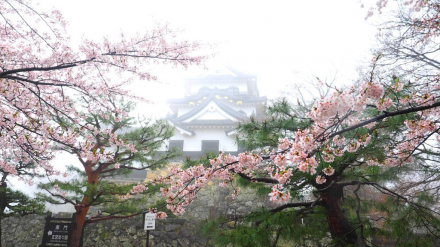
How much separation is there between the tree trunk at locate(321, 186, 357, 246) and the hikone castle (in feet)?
18.3

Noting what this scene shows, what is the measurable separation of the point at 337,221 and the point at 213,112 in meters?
11.9

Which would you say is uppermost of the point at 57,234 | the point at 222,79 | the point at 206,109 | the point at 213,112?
the point at 222,79

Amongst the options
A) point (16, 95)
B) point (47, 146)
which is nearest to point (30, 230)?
point (47, 146)

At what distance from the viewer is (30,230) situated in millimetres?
7871

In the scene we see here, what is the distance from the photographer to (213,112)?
1466 centimetres

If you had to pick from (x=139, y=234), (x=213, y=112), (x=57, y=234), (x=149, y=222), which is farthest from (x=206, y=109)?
(x=57, y=234)

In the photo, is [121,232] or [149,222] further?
[121,232]

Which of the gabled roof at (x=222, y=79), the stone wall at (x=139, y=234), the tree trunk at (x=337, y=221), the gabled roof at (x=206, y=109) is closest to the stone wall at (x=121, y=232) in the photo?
the stone wall at (x=139, y=234)

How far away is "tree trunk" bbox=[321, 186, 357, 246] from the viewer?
291 cm

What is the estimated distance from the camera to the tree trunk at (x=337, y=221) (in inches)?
115

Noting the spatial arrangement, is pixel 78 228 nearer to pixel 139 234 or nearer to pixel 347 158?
pixel 139 234

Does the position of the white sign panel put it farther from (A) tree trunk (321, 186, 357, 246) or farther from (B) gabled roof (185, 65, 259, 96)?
(B) gabled roof (185, 65, 259, 96)

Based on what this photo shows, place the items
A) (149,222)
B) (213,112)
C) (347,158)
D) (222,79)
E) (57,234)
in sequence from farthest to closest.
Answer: (222,79)
(213,112)
(149,222)
(57,234)
(347,158)

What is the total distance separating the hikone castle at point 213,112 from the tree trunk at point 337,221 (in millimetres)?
5589
